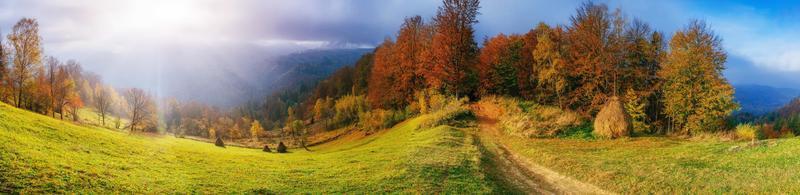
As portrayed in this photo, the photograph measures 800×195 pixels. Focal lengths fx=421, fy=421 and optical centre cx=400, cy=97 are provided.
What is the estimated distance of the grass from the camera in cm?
1686

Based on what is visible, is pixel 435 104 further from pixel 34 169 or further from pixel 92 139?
pixel 34 169

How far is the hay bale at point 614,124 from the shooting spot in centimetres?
2997

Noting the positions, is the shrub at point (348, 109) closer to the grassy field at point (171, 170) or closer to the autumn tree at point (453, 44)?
the autumn tree at point (453, 44)

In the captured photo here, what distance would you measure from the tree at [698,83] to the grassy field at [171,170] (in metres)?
24.9

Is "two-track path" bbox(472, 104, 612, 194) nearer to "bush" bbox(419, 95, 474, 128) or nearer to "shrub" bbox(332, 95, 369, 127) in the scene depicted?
"bush" bbox(419, 95, 474, 128)

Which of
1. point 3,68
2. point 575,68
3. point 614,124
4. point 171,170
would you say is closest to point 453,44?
point 575,68

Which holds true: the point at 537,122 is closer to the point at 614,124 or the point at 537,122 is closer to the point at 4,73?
the point at 614,124

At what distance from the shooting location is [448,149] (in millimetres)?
26000

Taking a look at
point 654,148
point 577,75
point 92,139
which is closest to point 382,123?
point 577,75

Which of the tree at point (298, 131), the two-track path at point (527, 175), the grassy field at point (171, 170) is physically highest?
the grassy field at point (171, 170)

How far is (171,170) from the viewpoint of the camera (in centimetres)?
1652

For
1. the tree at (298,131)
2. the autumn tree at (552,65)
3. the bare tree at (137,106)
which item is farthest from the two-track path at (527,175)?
the tree at (298,131)

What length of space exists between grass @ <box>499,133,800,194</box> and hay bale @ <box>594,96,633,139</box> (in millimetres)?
1949

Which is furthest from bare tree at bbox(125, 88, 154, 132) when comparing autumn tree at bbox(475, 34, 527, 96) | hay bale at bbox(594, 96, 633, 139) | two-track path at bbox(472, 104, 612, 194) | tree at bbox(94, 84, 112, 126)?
hay bale at bbox(594, 96, 633, 139)
